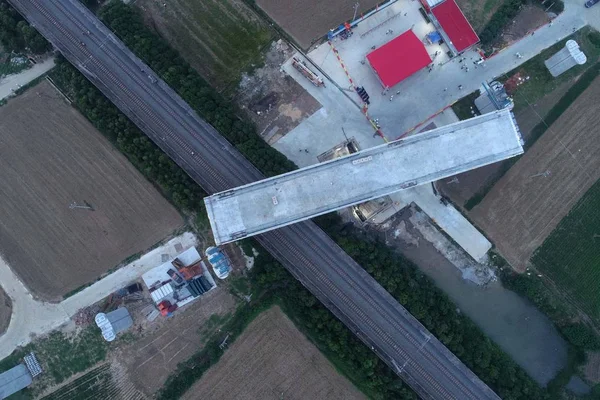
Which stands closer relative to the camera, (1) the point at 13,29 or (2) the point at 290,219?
(2) the point at 290,219

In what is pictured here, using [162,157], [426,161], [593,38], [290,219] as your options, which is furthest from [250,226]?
[593,38]

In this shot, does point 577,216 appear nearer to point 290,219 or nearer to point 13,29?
point 290,219

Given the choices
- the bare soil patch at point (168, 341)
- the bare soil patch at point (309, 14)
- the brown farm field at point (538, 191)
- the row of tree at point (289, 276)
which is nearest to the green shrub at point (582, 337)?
the row of tree at point (289, 276)

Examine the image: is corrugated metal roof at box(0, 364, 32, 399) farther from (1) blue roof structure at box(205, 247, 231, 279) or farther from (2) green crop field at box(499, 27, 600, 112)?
(2) green crop field at box(499, 27, 600, 112)

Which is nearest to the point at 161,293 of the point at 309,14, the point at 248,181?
the point at 248,181

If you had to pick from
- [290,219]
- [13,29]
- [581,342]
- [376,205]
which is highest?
[13,29]

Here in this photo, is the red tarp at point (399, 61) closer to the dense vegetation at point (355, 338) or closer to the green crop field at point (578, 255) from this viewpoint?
the dense vegetation at point (355, 338)

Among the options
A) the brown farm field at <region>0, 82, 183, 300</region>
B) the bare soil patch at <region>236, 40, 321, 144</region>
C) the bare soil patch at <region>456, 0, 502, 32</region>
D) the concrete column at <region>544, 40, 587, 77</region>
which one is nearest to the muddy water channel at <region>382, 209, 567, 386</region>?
the bare soil patch at <region>236, 40, 321, 144</region>
